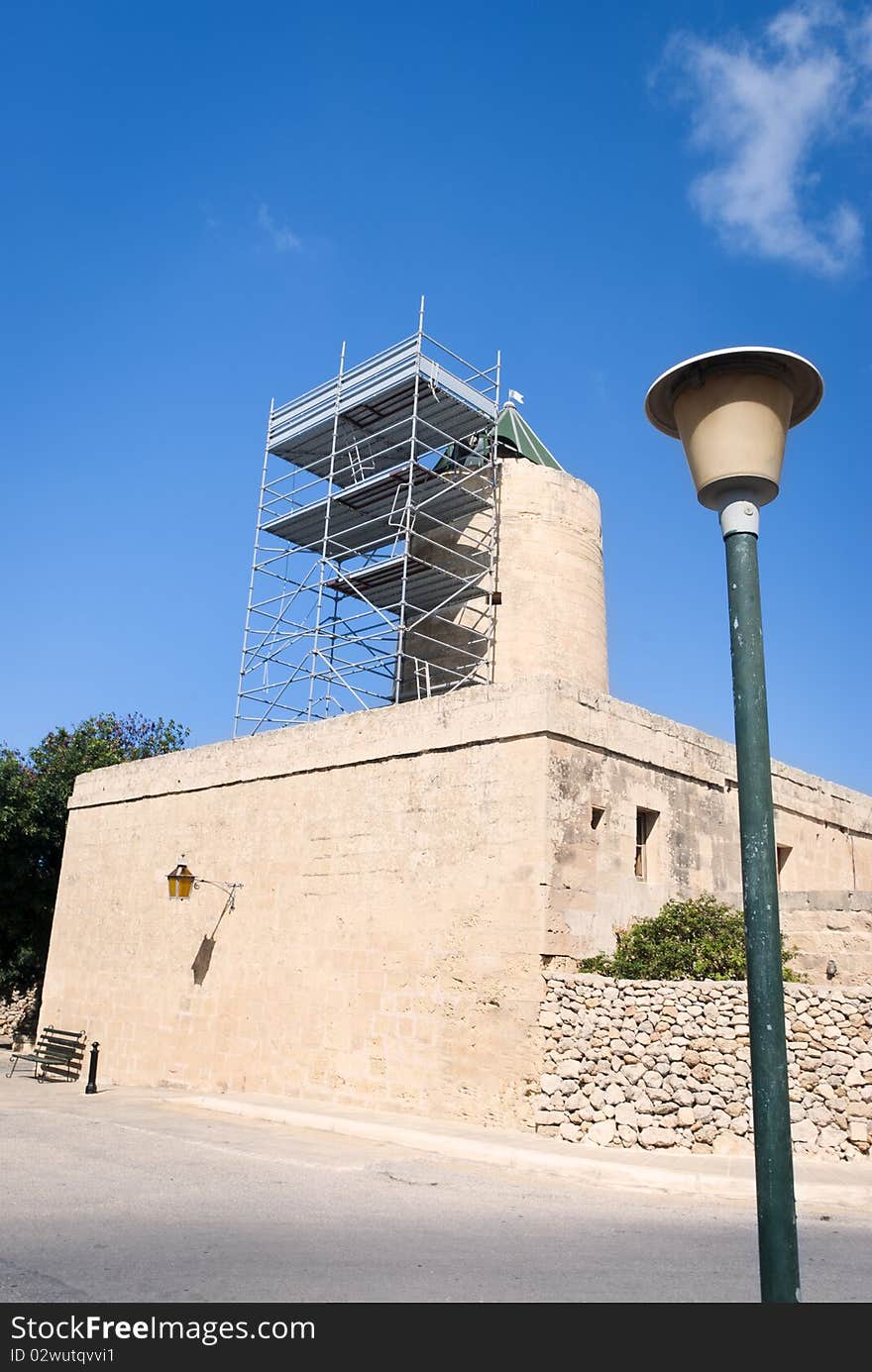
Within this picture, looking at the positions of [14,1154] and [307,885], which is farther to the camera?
[307,885]

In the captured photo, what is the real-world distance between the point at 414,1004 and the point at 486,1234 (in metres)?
5.44

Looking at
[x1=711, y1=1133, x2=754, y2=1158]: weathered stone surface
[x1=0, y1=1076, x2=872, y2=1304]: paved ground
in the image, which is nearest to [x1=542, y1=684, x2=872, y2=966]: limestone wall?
[x1=711, y1=1133, x2=754, y2=1158]: weathered stone surface

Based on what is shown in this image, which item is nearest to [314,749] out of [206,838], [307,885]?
[307,885]

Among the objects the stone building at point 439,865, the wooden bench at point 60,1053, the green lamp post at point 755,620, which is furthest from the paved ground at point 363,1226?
the wooden bench at point 60,1053

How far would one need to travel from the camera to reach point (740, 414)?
3.59m

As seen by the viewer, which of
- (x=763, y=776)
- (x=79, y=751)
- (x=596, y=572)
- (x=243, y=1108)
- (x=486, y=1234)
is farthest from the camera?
(x=79, y=751)

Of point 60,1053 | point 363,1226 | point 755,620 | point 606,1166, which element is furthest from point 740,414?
point 60,1053

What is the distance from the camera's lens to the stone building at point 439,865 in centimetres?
1092

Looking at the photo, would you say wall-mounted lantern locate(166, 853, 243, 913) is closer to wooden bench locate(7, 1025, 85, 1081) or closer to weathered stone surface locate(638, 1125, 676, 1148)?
wooden bench locate(7, 1025, 85, 1081)

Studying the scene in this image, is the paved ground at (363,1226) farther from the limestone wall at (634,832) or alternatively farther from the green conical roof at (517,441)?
the green conical roof at (517,441)

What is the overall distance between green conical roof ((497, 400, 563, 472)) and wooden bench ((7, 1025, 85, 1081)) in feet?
40.0

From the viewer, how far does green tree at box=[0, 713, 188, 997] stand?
21.5 m

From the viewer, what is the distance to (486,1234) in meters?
6.19
